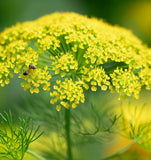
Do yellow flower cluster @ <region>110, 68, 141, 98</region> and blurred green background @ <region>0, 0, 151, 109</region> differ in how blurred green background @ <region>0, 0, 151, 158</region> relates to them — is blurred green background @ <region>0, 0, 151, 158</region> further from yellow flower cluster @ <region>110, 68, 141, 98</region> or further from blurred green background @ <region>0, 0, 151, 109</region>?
yellow flower cluster @ <region>110, 68, 141, 98</region>

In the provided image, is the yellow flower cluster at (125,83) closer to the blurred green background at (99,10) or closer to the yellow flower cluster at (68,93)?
the yellow flower cluster at (68,93)

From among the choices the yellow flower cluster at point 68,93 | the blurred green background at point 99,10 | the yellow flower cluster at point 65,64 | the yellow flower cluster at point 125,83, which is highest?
the blurred green background at point 99,10

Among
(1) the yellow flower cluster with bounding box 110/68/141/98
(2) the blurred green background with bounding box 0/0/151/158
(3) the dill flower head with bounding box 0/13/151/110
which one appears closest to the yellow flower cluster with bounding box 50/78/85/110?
(3) the dill flower head with bounding box 0/13/151/110

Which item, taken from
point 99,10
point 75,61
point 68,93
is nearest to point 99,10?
point 99,10

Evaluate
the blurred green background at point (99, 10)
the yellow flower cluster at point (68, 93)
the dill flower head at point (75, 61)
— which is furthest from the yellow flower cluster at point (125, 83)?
the blurred green background at point (99, 10)

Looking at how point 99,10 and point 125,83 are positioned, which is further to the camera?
point 99,10

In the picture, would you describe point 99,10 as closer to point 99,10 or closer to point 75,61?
point 99,10

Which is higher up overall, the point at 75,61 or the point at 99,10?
the point at 99,10

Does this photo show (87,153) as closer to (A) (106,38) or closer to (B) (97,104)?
(B) (97,104)

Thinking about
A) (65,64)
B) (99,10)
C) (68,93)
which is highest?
(99,10)
